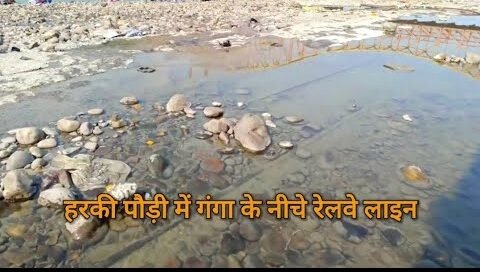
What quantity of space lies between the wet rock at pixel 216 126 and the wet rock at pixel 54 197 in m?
2.51

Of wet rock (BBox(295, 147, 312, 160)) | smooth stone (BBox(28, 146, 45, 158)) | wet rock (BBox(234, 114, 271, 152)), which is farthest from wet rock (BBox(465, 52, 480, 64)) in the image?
smooth stone (BBox(28, 146, 45, 158))

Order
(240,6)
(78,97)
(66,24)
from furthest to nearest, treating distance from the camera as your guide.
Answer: (240,6) < (66,24) < (78,97)

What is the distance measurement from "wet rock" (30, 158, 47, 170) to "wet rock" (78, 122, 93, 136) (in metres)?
0.97

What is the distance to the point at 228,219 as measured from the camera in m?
4.22

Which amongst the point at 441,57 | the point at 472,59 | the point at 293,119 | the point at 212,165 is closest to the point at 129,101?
the point at 212,165

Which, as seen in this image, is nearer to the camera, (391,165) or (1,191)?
(1,191)

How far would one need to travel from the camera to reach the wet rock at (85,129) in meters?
5.91

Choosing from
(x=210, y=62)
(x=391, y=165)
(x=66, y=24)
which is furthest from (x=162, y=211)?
(x=66, y=24)

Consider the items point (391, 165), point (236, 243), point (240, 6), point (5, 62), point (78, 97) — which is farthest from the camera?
point (240, 6)

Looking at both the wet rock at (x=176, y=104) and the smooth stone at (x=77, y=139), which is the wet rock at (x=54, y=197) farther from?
the wet rock at (x=176, y=104)

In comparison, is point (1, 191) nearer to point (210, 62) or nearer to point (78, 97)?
point (78, 97)

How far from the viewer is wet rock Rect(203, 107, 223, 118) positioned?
262 inches

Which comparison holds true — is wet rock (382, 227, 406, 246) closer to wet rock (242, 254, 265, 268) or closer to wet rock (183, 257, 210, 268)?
wet rock (242, 254, 265, 268)

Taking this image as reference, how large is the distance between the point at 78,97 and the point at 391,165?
6277mm
